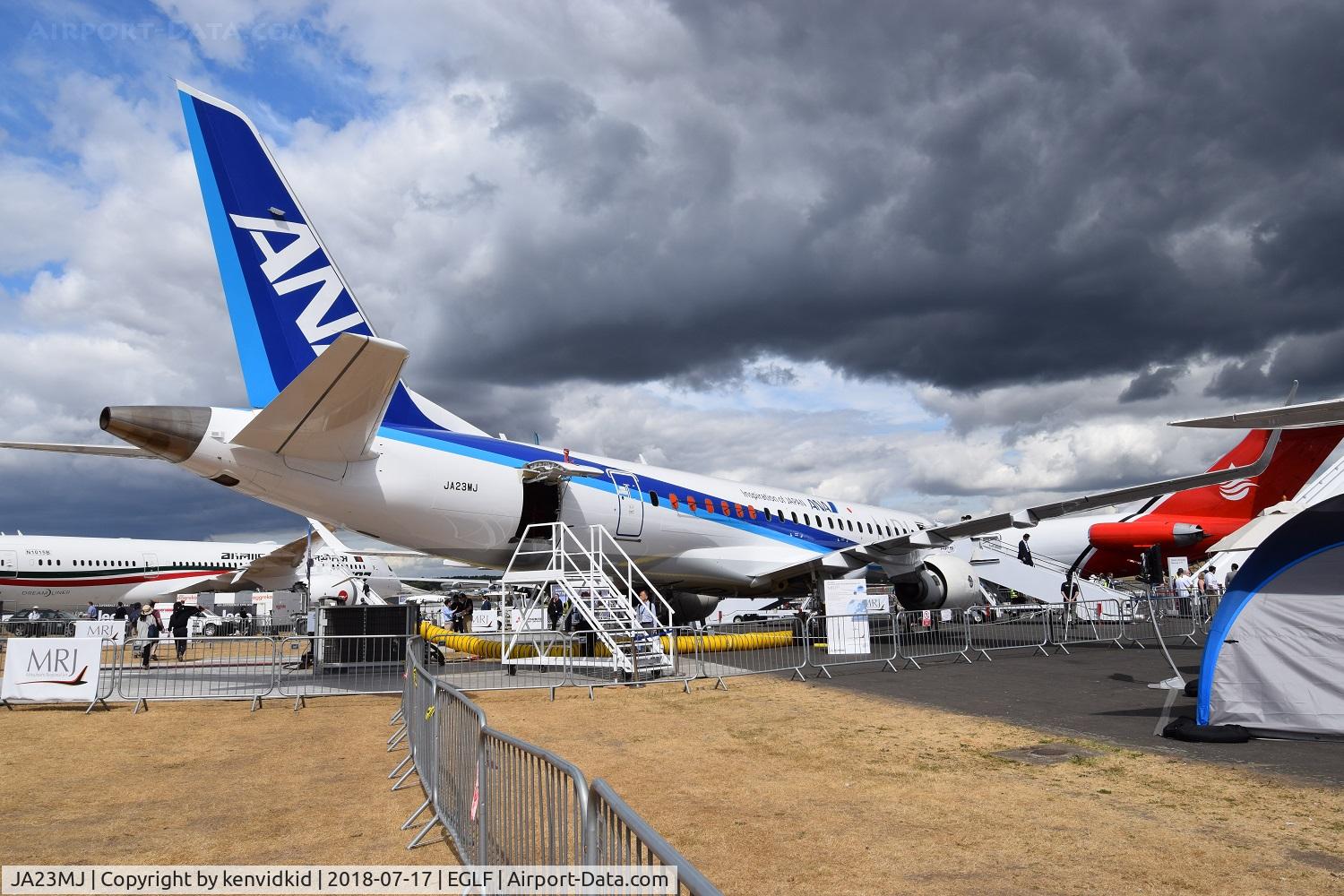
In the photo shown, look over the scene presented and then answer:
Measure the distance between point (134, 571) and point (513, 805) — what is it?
45276 millimetres

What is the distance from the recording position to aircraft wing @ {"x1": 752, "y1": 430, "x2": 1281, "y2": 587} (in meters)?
18.0

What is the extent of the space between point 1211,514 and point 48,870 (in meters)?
38.4

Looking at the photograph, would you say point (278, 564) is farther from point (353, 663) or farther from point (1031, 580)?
point (1031, 580)

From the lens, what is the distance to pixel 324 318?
44.7 ft

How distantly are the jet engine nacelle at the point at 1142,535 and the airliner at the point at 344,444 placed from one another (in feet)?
59.4

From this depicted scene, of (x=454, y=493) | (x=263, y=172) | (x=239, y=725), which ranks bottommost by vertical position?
(x=239, y=725)

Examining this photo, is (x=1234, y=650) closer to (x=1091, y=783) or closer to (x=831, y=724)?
(x=1091, y=783)

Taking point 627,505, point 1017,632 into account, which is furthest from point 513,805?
point 1017,632

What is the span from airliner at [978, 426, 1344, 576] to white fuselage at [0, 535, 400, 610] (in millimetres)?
30968

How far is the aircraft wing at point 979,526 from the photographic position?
59.2 ft

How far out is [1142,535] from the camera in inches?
1411

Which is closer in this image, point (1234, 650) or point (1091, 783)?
point (1091, 783)

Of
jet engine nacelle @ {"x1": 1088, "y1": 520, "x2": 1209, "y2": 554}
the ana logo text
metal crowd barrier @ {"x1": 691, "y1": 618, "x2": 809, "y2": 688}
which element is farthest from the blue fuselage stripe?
jet engine nacelle @ {"x1": 1088, "y1": 520, "x2": 1209, "y2": 554}

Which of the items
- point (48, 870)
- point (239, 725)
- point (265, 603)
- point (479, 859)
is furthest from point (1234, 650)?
point (265, 603)
